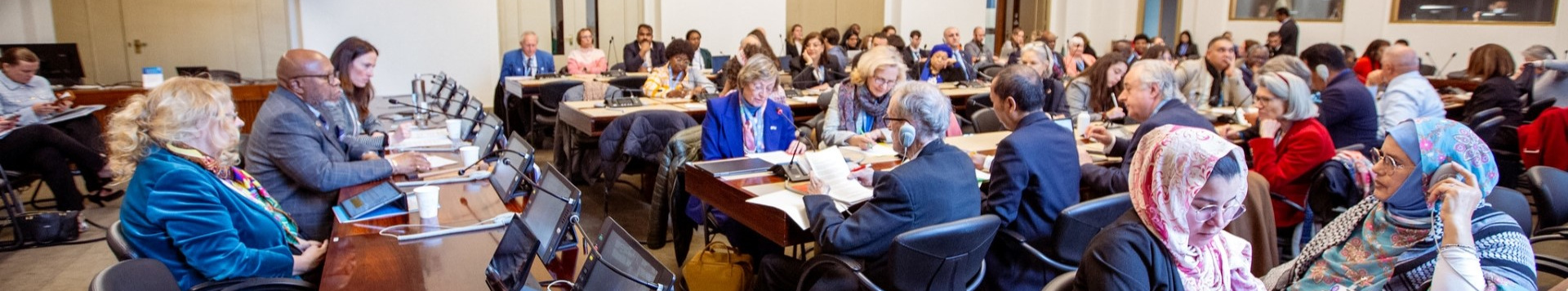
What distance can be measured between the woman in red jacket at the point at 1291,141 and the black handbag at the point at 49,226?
542 cm

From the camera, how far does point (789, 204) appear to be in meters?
2.98

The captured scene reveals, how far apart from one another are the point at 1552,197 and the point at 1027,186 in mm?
1778

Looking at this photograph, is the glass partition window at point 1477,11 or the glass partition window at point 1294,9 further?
the glass partition window at point 1294,9

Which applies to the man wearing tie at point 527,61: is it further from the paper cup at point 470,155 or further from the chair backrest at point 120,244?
the chair backrest at point 120,244

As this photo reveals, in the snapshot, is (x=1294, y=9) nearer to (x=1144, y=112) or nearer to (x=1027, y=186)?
(x=1144, y=112)

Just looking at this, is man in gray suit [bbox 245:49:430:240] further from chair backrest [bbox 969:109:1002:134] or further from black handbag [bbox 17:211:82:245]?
chair backrest [bbox 969:109:1002:134]

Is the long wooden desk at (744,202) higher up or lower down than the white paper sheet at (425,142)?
lower down

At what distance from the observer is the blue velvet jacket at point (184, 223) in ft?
7.24

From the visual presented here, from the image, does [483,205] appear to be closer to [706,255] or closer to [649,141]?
[706,255]

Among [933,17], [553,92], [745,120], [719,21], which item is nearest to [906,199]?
[745,120]

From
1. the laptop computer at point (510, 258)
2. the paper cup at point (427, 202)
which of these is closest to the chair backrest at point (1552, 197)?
the laptop computer at point (510, 258)

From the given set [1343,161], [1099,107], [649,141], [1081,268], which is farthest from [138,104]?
[1099,107]

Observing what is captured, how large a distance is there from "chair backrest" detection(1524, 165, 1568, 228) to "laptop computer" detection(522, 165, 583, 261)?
307 cm

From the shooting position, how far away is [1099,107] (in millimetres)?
5883
